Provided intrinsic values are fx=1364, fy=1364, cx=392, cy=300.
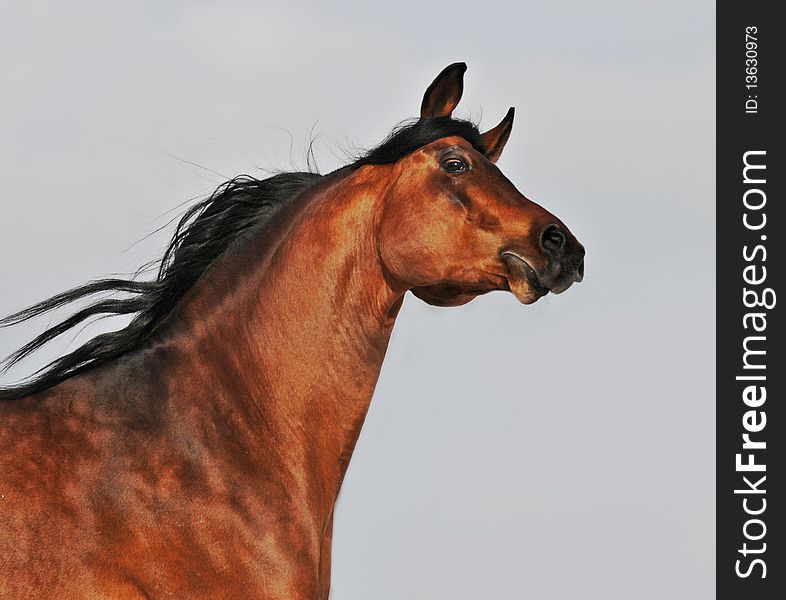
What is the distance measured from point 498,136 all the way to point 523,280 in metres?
1.22

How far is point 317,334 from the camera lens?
21.7 ft

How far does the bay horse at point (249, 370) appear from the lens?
612cm

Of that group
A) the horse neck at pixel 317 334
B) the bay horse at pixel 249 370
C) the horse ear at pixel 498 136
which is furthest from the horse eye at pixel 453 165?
the horse ear at pixel 498 136

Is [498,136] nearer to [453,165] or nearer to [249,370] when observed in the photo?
[453,165]

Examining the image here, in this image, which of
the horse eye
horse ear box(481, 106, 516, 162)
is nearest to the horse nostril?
the horse eye

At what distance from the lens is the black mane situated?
6.66 metres

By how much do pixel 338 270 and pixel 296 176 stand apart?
68 centimetres

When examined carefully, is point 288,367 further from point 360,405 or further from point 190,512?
point 190,512

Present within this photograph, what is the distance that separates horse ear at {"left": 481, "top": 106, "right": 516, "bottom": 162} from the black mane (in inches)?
13.6

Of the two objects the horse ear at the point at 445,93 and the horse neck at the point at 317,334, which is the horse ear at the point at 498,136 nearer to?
the horse ear at the point at 445,93

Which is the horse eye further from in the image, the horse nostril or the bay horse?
the horse nostril

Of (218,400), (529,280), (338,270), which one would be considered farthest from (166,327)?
(529,280)

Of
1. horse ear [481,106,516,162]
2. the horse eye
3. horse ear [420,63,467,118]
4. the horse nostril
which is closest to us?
the horse nostril

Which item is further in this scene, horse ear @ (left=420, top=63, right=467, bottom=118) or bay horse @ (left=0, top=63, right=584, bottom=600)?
horse ear @ (left=420, top=63, right=467, bottom=118)
